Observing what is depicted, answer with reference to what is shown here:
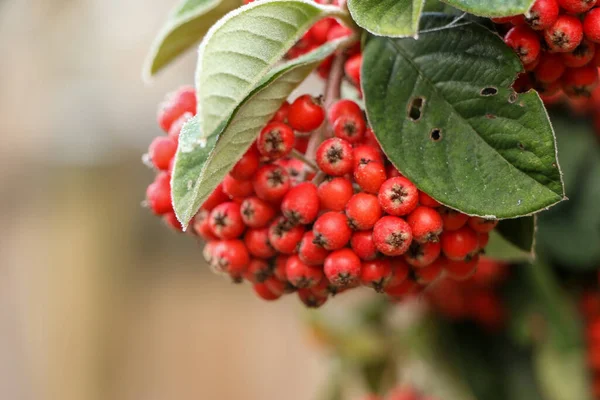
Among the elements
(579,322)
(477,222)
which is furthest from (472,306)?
(477,222)

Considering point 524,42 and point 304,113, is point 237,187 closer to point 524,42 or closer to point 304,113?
point 304,113

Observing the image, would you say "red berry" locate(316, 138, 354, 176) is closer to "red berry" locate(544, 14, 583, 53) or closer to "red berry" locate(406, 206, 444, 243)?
"red berry" locate(406, 206, 444, 243)

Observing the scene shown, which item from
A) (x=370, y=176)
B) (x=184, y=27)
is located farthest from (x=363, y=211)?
(x=184, y=27)

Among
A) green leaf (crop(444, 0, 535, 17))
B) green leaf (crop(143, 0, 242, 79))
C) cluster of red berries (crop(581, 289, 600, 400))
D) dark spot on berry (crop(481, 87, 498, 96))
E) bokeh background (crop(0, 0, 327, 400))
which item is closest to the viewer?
green leaf (crop(444, 0, 535, 17))

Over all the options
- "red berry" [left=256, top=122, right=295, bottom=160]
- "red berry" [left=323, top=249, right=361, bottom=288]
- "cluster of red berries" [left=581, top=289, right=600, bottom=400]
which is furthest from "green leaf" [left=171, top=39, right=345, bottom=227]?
"cluster of red berries" [left=581, top=289, right=600, bottom=400]

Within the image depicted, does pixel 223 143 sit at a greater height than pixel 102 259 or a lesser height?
greater

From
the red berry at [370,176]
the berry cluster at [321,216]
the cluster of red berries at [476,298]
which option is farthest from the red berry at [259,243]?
the cluster of red berries at [476,298]
